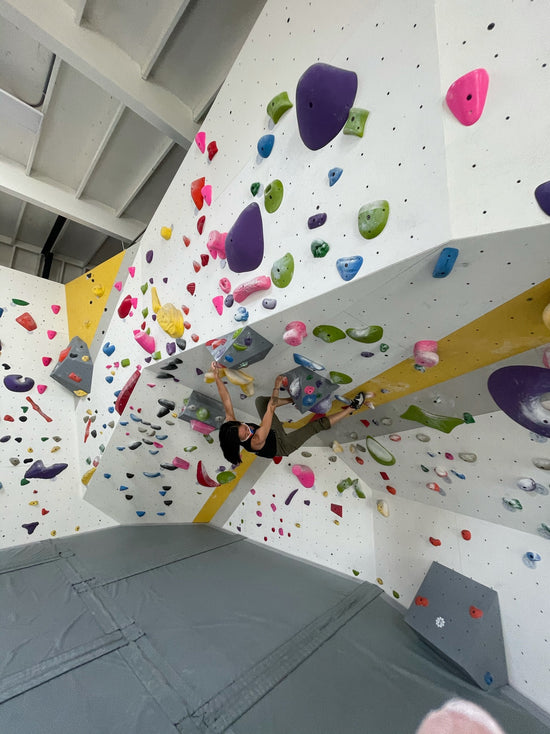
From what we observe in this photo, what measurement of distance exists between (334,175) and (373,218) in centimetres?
23

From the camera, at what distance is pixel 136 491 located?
117 inches

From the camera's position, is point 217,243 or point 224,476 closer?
point 217,243

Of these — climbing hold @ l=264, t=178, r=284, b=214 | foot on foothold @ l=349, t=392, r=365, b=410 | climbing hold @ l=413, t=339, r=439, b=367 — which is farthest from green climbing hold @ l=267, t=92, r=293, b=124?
foot on foothold @ l=349, t=392, r=365, b=410

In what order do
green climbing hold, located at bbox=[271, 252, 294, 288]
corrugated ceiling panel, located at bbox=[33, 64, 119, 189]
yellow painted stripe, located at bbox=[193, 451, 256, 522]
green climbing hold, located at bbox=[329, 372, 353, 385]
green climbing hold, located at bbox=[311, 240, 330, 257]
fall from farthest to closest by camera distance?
1. yellow painted stripe, located at bbox=[193, 451, 256, 522]
2. corrugated ceiling panel, located at bbox=[33, 64, 119, 189]
3. green climbing hold, located at bbox=[329, 372, 353, 385]
4. green climbing hold, located at bbox=[271, 252, 294, 288]
5. green climbing hold, located at bbox=[311, 240, 330, 257]

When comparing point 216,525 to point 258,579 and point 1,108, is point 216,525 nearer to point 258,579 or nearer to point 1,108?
point 258,579

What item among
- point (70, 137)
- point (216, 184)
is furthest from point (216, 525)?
point (70, 137)

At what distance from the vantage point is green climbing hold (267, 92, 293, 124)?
111cm

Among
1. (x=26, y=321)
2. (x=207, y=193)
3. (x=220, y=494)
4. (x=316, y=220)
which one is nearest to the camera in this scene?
(x=316, y=220)

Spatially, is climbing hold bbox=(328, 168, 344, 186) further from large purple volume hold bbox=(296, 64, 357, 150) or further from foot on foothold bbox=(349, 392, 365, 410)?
foot on foothold bbox=(349, 392, 365, 410)

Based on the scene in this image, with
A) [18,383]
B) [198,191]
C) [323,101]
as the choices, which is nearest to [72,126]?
[198,191]

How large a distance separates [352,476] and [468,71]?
8.28 ft

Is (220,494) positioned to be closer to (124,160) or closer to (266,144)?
(266,144)

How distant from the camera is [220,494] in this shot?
3303mm

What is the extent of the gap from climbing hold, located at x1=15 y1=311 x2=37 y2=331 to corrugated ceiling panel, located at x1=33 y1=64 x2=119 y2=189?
1.42m
